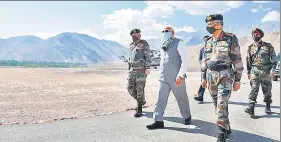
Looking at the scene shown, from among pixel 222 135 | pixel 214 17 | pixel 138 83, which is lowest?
pixel 222 135

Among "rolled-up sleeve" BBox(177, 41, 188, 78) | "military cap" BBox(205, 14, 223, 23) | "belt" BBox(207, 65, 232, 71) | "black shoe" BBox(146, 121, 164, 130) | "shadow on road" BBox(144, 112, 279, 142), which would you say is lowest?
"shadow on road" BBox(144, 112, 279, 142)

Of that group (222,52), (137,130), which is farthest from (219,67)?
(137,130)

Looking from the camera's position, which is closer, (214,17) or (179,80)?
(214,17)

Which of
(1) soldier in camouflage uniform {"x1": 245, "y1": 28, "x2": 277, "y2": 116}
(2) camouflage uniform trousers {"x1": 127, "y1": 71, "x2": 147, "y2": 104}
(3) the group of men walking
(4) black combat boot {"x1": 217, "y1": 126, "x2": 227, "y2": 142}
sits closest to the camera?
(4) black combat boot {"x1": 217, "y1": 126, "x2": 227, "y2": 142}

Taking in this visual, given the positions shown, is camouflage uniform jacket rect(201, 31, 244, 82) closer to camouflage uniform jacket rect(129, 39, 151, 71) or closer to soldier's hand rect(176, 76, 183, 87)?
soldier's hand rect(176, 76, 183, 87)

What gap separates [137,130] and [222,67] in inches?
80.5

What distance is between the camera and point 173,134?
664cm

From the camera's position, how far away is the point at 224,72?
20.1 feet

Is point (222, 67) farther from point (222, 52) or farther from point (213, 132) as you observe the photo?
point (213, 132)

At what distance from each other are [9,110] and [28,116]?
1147 mm

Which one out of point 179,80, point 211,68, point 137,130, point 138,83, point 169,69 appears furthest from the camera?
point 138,83

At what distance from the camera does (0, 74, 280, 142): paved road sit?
6305 millimetres

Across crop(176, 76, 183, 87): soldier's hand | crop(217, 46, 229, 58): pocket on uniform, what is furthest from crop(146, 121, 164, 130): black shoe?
crop(217, 46, 229, 58): pocket on uniform

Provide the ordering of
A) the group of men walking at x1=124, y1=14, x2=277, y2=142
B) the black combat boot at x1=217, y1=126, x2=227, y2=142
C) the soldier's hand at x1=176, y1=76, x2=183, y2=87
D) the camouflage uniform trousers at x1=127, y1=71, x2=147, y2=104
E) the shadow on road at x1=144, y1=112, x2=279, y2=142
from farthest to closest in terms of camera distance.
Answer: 1. the camouflage uniform trousers at x1=127, y1=71, x2=147, y2=104
2. the soldier's hand at x1=176, y1=76, x2=183, y2=87
3. the shadow on road at x1=144, y1=112, x2=279, y2=142
4. the group of men walking at x1=124, y1=14, x2=277, y2=142
5. the black combat boot at x1=217, y1=126, x2=227, y2=142
